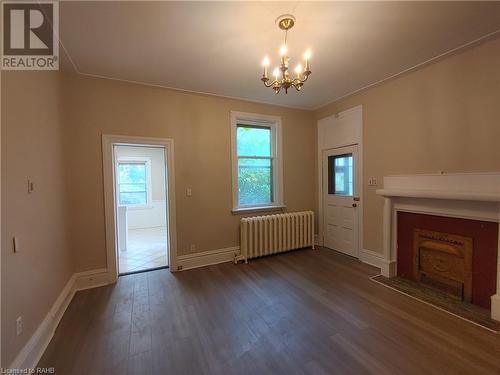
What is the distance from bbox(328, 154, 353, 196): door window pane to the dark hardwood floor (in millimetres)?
1577

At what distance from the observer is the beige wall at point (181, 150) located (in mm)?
2893

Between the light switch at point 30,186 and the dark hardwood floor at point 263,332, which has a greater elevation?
the light switch at point 30,186

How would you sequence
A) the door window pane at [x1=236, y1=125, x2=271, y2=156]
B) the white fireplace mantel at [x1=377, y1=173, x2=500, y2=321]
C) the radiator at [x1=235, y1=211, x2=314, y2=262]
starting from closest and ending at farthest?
the white fireplace mantel at [x1=377, y1=173, x2=500, y2=321]
the radiator at [x1=235, y1=211, x2=314, y2=262]
the door window pane at [x1=236, y1=125, x2=271, y2=156]

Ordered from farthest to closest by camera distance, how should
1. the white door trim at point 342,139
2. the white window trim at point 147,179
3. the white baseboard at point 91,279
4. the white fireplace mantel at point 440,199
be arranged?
the white window trim at point 147,179 → the white door trim at point 342,139 → the white baseboard at point 91,279 → the white fireplace mantel at point 440,199

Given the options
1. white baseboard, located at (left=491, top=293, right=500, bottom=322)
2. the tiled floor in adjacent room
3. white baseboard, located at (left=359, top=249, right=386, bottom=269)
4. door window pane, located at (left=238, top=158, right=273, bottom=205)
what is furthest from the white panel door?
the tiled floor in adjacent room

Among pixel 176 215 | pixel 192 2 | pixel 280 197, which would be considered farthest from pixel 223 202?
pixel 192 2

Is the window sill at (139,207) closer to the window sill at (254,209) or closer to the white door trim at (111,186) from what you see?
the white door trim at (111,186)

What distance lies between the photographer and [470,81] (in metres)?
2.39

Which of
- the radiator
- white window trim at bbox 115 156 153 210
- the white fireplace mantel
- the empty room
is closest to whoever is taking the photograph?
the empty room

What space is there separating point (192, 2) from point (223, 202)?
2.64 m

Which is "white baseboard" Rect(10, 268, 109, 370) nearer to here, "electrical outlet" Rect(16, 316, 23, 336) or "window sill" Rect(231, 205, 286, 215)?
"electrical outlet" Rect(16, 316, 23, 336)

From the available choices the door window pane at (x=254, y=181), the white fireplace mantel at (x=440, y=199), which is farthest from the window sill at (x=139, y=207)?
the white fireplace mantel at (x=440, y=199)

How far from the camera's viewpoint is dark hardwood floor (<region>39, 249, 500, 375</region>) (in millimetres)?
1640

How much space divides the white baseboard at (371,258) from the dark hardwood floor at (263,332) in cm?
55
